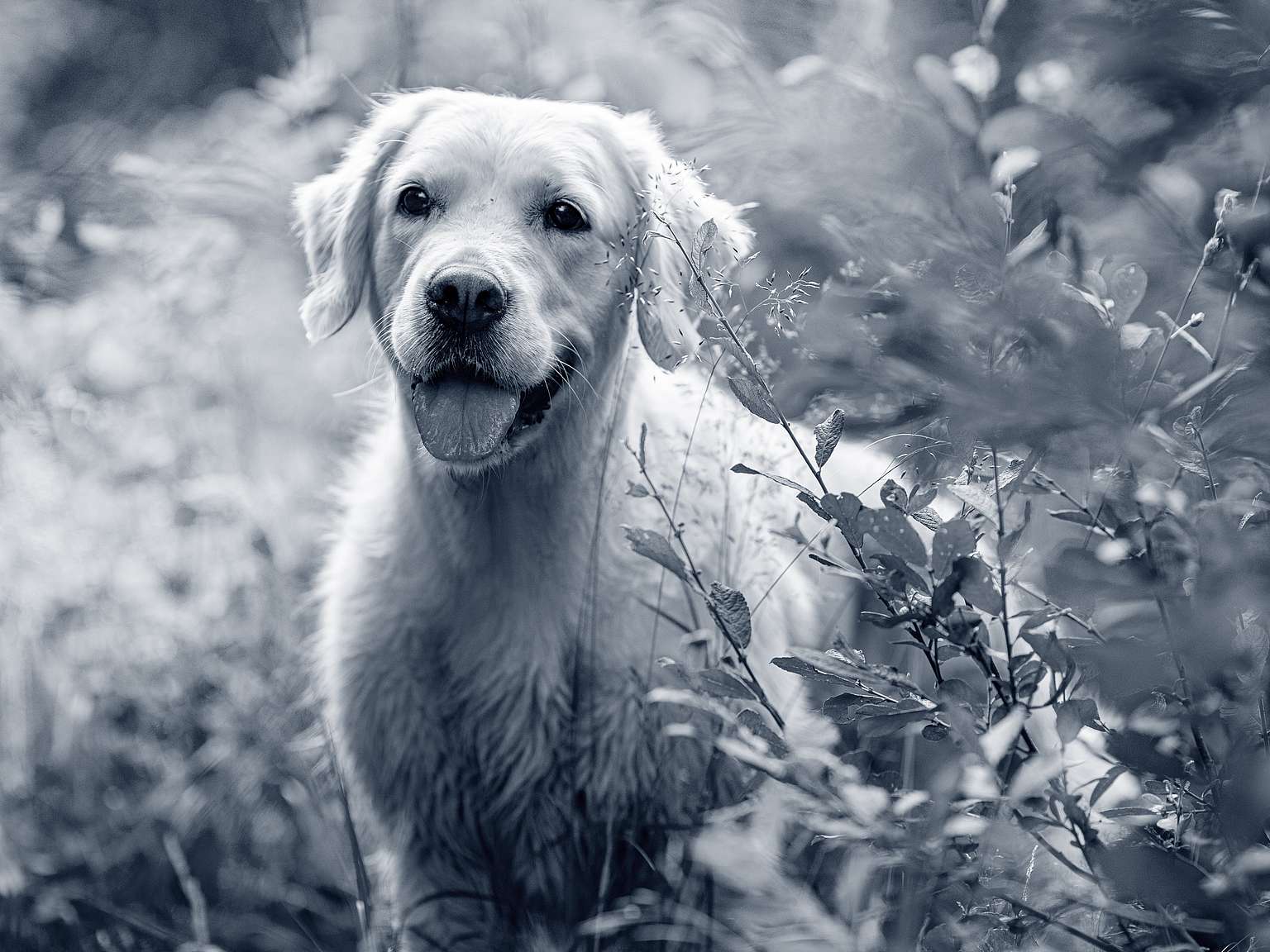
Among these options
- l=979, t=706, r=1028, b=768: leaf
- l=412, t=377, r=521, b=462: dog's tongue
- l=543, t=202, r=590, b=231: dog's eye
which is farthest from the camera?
l=543, t=202, r=590, b=231: dog's eye

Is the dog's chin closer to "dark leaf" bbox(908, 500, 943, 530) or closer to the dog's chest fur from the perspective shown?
the dog's chest fur

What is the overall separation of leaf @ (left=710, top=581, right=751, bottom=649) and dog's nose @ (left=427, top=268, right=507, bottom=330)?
0.98 m

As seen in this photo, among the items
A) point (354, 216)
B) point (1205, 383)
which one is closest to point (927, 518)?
point (1205, 383)

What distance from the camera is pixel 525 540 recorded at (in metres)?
2.54

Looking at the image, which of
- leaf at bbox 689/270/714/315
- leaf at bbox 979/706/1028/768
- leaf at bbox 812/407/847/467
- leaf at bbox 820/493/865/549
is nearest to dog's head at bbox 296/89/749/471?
leaf at bbox 689/270/714/315

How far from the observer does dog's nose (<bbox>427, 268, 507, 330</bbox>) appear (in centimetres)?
219

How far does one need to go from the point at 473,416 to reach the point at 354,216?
705 millimetres

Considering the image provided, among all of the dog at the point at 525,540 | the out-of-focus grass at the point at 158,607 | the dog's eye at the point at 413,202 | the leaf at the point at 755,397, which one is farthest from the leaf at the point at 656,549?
the out-of-focus grass at the point at 158,607

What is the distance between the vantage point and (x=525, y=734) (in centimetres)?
240

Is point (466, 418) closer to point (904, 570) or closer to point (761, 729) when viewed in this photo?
point (761, 729)

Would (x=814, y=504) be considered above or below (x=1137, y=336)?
below

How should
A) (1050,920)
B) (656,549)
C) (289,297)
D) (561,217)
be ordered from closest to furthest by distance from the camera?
(1050,920)
(656,549)
(561,217)
(289,297)

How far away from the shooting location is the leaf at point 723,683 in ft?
4.19

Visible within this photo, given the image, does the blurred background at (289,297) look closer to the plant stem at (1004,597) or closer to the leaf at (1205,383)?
the leaf at (1205,383)
